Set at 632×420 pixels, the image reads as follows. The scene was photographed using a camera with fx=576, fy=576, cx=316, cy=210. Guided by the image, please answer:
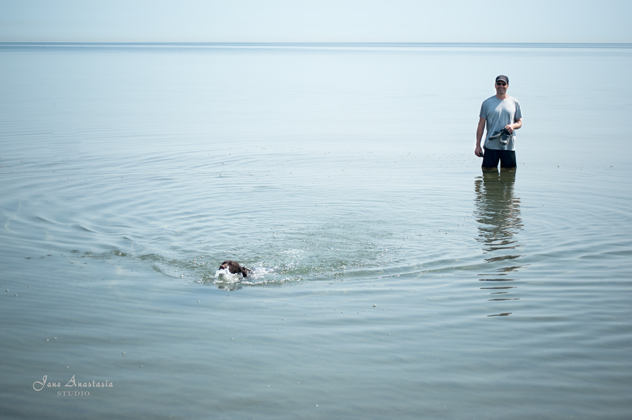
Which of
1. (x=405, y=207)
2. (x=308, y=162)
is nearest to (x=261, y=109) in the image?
(x=308, y=162)

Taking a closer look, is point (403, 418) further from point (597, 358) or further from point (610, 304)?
point (610, 304)

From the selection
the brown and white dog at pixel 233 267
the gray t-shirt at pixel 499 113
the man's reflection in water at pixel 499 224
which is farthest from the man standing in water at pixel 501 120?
the brown and white dog at pixel 233 267

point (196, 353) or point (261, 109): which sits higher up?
point (261, 109)

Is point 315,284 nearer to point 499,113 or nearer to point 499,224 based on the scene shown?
point 499,224

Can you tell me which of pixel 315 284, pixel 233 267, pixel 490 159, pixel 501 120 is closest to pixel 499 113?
pixel 501 120

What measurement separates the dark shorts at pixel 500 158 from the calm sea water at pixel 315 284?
0.34 metres

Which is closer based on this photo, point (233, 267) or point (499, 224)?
point (233, 267)

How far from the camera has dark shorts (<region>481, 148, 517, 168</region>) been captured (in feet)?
43.7

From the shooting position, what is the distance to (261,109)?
29312 mm

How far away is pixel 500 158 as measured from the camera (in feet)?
44.6

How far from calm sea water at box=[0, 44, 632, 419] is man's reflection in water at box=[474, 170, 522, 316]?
0.17 ft

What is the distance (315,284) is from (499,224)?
4249mm

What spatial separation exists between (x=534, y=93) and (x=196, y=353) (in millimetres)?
34191

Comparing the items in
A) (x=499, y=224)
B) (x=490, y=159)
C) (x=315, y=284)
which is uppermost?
(x=490, y=159)
